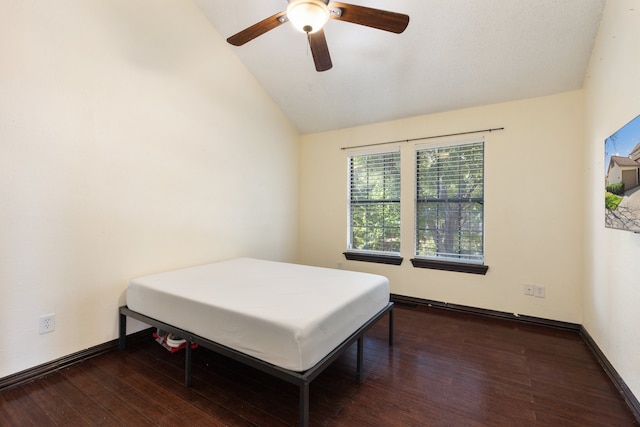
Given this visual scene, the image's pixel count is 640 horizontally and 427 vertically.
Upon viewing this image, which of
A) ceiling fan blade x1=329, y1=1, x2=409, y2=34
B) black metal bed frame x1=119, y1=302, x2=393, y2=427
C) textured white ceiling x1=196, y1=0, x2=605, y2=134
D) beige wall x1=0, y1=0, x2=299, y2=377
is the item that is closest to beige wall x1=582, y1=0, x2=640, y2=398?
textured white ceiling x1=196, y1=0, x2=605, y2=134

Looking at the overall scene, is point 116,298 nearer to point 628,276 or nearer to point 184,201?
point 184,201

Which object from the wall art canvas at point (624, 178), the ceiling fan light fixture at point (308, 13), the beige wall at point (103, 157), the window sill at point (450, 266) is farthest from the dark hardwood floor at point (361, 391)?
the ceiling fan light fixture at point (308, 13)

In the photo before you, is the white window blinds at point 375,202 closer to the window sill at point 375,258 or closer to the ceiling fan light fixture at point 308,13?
the window sill at point 375,258

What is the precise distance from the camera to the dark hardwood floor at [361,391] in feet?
5.14

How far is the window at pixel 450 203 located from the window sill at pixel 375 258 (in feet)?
0.88

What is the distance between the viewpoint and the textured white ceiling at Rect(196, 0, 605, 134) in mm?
2285

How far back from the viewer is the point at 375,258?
A: 12.3ft

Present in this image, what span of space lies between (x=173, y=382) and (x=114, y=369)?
51 centimetres

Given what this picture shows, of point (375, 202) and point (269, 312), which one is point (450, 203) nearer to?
point (375, 202)

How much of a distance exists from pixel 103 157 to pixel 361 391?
2.53 m

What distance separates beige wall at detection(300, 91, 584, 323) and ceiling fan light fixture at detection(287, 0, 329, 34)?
7.08 ft

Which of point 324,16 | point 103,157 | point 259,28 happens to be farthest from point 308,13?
point 103,157

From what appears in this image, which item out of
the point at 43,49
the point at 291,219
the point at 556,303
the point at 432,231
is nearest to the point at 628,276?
the point at 556,303

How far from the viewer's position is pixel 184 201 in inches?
110
